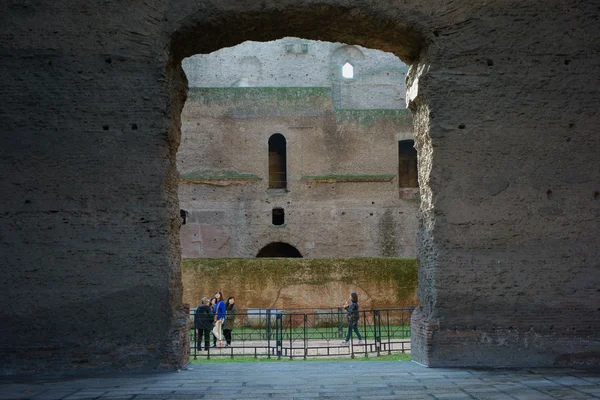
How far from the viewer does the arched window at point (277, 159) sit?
18.8 meters

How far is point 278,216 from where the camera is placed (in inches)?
694

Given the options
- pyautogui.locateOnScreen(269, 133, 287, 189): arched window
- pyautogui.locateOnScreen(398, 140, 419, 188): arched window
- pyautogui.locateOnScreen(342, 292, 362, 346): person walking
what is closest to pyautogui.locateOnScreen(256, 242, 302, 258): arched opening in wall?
pyautogui.locateOnScreen(269, 133, 287, 189): arched window

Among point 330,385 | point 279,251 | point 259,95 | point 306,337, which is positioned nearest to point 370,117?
point 259,95

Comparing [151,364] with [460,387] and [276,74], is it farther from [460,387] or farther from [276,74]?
[276,74]

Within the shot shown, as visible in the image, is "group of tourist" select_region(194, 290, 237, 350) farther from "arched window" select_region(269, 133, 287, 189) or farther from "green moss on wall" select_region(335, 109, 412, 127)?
"arched window" select_region(269, 133, 287, 189)

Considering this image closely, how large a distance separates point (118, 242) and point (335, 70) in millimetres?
22223

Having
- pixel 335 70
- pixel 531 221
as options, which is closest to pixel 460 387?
pixel 531 221

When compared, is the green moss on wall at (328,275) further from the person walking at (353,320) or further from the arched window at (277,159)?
the arched window at (277,159)

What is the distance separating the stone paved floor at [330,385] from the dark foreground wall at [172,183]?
0.42m

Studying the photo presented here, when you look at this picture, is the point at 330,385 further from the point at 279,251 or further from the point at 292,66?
the point at 292,66

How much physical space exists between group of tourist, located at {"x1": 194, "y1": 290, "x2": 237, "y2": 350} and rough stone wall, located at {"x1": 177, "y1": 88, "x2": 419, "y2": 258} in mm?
6952

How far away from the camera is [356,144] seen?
1742 centimetres

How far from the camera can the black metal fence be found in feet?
27.5

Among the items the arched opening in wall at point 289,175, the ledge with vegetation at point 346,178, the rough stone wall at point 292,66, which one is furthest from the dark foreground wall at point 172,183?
the rough stone wall at point 292,66
